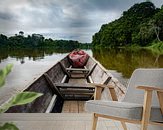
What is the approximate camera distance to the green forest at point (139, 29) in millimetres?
44000

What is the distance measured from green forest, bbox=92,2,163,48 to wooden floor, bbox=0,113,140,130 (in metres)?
38.0

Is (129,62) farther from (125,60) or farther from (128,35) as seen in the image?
(128,35)

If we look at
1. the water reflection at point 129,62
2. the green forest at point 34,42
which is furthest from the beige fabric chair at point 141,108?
the green forest at point 34,42

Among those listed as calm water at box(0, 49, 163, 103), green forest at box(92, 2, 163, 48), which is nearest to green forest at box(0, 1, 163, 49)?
green forest at box(92, 2, 163, 48)

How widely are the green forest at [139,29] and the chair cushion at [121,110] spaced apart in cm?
3861

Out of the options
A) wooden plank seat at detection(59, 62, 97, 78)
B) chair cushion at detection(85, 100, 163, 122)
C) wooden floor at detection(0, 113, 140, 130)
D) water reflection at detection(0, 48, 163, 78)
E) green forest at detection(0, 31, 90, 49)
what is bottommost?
green forest at detection(0, 31, 90, 49)

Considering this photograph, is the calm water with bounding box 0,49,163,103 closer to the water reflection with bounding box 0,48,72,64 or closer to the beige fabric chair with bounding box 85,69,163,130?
the beige fabric chair with bounding box 85,69,163,130

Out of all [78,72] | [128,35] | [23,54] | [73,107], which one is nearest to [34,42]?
[128,35]

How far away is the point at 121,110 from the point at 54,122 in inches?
39.6

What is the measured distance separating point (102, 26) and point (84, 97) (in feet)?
242

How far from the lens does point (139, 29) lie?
49219 mm

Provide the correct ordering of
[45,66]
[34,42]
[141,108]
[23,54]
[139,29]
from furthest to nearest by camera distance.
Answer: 1. [34,42]
2. [139,29]
3. [23,54]
4. [45,66]
5. [141,108]

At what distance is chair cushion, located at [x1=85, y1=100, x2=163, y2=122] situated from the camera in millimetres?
2285

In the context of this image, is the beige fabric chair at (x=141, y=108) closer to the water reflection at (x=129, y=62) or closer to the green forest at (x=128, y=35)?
the water reflection at (x=129, y=62)
